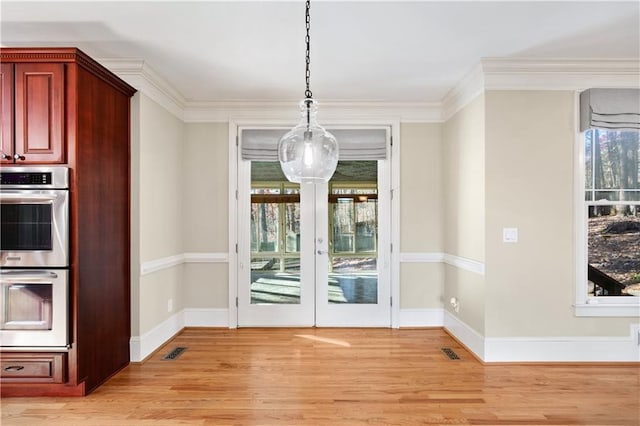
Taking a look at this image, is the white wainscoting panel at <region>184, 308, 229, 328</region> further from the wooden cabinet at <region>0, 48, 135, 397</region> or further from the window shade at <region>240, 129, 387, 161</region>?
the window shade at <region>240, 129, 387, 161</region>

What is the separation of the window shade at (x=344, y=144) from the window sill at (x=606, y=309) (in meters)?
2.40

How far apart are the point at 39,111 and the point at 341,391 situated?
2877 mm

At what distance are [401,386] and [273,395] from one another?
0.95 m

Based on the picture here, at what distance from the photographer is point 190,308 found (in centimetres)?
461

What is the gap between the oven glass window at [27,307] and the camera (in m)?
2.74

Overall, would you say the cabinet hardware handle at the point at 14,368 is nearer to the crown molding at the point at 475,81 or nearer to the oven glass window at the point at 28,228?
the oven glass window at the point at 28,228

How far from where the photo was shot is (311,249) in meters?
4.65

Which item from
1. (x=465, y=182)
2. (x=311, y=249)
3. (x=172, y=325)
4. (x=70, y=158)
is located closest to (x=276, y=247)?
(x=311, y=249)

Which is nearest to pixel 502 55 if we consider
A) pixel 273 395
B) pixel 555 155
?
pixel 555 155

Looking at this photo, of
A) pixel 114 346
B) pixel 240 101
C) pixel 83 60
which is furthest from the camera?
pixel 240 101

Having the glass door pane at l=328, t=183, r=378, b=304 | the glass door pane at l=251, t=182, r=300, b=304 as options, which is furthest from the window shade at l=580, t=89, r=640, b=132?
the glass door pane at l=251, t=182, r=300, b=304

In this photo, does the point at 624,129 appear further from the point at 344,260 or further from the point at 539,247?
the point at 344,260

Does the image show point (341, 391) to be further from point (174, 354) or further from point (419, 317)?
point (419, 317)

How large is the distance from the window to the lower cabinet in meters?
4.06
